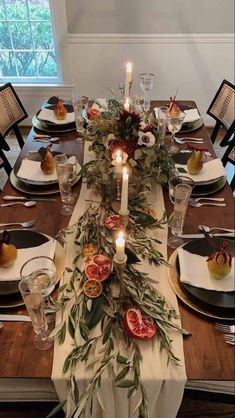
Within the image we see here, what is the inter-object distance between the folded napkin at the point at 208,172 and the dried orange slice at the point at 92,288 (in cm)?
72

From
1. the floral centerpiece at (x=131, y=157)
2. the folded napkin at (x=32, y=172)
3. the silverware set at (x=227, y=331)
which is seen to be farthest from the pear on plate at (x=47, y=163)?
the silverware set at (x=227, y=331)

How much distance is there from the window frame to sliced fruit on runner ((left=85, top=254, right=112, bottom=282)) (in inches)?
108

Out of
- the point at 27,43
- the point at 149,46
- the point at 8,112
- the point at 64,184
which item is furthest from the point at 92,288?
the point at 27,43

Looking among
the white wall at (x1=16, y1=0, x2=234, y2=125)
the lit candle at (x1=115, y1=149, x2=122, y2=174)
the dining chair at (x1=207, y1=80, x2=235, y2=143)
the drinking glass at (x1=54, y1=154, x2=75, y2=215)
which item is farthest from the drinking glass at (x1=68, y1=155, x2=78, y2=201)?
the white wall at (x1=16, y1=0, x2=234, y2=125)

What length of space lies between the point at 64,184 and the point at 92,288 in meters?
0.51

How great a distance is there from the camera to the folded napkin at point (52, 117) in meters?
1.99

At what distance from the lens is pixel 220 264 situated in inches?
40.9

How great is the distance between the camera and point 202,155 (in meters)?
1.61

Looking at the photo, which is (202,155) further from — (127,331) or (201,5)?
(201,5)

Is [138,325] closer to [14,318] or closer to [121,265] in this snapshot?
[121,265]

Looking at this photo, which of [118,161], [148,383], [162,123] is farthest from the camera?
[162,123]

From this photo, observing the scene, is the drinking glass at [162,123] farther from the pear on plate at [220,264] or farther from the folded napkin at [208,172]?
the pear on plate at [220,264]

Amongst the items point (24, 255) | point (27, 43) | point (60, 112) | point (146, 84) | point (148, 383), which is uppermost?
Answer: point (27, 43)

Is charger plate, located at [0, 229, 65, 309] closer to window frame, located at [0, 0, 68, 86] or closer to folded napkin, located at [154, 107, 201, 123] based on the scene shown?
folded napkin, located at [154, 107, 201, 123]
